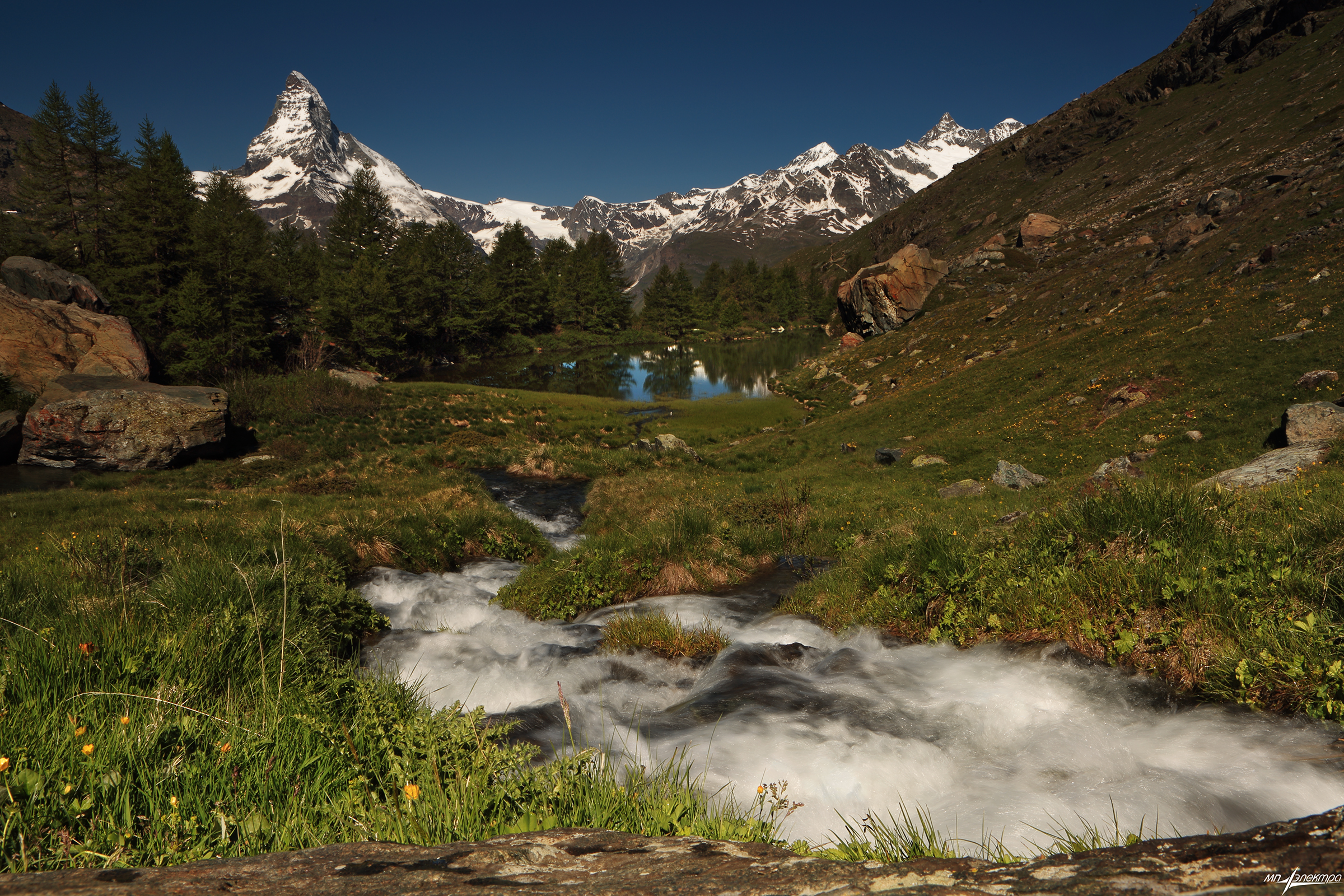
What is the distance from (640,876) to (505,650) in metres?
6.79

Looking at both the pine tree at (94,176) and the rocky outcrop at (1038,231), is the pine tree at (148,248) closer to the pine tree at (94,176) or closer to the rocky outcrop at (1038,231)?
the pine tree at (94,176)

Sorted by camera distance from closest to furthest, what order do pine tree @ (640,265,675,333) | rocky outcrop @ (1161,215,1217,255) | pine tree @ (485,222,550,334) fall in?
rocky outcrop @ (1161,215,1217,255) < pine tree @ (485,222,550,334) < pine tree @ (640,265,675,333)

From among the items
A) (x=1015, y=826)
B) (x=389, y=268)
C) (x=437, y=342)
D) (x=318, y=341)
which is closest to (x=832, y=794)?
(x=1015, y=826)

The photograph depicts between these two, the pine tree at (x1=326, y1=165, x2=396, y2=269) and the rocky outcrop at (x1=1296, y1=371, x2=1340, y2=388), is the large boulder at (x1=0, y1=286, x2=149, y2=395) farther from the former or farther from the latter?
the pine tree at (x1=326, y1=165, x2=396, y2=269)

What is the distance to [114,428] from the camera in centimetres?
2402

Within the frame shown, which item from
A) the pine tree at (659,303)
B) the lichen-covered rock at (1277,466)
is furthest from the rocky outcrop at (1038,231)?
the lichen-covered rock at (1277,466)

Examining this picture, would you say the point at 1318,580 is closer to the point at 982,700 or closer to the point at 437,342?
the point at 982,700

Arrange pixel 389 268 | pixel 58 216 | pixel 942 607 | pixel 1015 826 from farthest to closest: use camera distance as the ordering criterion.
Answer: pixel 389 268 < pixel 58 216 < pixel 942 607 < pixel 1015 826

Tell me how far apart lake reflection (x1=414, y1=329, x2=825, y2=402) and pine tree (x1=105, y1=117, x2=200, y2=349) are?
22.0 metres

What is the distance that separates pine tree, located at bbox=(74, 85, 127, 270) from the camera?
163 feet

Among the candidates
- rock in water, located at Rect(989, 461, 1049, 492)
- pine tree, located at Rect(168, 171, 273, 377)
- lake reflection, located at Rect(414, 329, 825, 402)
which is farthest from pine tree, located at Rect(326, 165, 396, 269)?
rock in water, located at Rect(989, 461, 1049, 492)

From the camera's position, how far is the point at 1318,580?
5.44m

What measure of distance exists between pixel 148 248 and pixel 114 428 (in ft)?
103

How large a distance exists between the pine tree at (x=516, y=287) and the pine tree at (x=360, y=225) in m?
16.3
